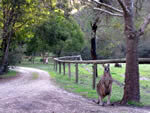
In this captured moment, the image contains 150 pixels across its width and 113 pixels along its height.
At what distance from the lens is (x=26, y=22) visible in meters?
17.9

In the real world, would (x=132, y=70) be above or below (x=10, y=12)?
below

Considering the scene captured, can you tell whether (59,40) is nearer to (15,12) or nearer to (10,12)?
(10,12)

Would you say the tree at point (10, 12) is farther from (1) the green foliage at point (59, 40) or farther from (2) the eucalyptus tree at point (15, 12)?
(1) the green foliage at point (59, 40)

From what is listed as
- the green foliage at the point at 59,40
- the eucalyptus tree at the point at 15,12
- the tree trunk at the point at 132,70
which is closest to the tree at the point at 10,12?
the eucalyptus tree at the point at 15,12

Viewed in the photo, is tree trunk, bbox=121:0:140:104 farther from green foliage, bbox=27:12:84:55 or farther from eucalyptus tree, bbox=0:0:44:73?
green foliage, bbox=27:12:84:55

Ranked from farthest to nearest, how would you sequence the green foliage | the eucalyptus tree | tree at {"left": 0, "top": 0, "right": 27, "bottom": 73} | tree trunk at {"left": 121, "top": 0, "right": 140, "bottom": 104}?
the green foliage, the eucalyptus tree, tree at {"left": 0, "top": 0, "right": 27, "bottom": 73}, tree trunk at {"left": 121, "top": 0, "right": 140, "bottom": 104}

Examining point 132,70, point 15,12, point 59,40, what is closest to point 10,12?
point 15,12

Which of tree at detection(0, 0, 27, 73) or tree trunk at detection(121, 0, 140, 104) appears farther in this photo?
tree at detection(0, 0, 27, 73)

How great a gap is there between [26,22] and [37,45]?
19.3 metres

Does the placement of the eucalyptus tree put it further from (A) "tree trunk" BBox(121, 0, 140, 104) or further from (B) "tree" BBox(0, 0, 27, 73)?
(A) "tree trunk" BBox(121, 0, 140, 104)

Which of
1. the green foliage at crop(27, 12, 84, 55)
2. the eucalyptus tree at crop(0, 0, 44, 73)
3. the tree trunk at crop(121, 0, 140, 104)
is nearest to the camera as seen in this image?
the tree trunk at crop(121, 0, 140, 104)

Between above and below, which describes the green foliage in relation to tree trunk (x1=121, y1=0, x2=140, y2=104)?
above

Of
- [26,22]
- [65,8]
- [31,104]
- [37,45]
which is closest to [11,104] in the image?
[31,104]

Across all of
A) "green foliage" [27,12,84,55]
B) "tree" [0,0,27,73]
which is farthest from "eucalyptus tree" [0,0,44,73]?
"green foliage" [27,12,84,55]
